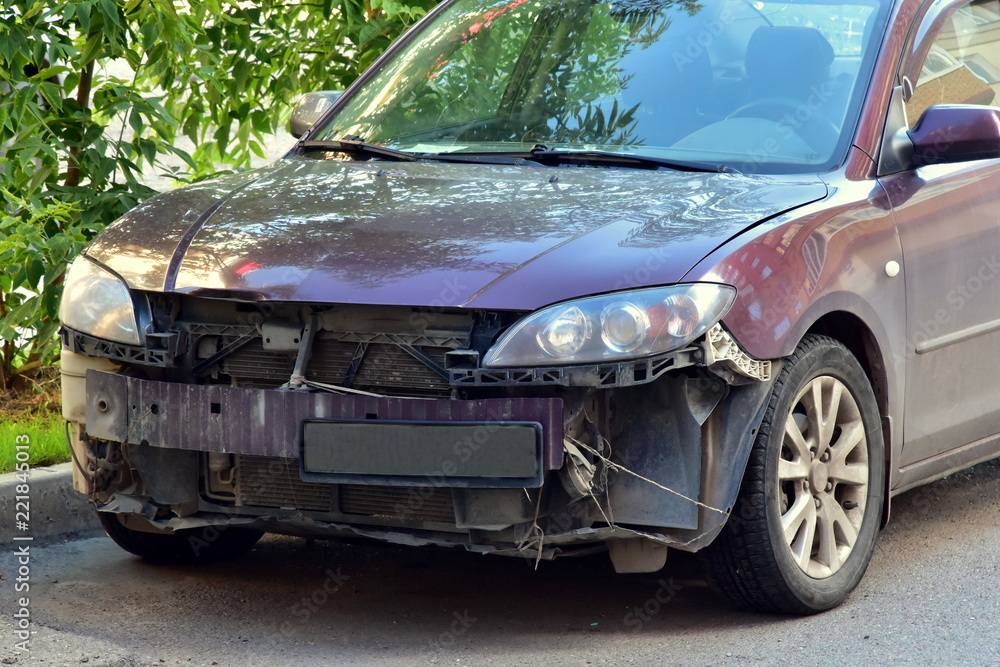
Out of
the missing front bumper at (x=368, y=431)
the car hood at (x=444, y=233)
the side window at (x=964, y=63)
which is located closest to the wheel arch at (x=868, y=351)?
the car hood at (x=444, y=233)

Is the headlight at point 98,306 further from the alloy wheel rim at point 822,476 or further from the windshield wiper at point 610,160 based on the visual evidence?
the alloy wheel rim at point 822,476

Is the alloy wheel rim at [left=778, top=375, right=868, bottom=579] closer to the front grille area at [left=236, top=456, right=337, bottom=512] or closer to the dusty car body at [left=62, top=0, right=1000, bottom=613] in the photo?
the dusty car body at [left=62, top=0, right=1000, bottom=613]

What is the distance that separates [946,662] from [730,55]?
1.92 metres

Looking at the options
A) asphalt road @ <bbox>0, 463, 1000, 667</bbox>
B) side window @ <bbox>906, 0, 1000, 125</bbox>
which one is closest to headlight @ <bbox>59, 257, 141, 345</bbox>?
asphalt road @ <bbox>0, 463, 1000, 667</bbox>

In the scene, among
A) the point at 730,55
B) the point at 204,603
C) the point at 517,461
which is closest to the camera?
the point at 517,461

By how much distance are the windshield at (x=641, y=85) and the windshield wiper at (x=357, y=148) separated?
0.08 metres

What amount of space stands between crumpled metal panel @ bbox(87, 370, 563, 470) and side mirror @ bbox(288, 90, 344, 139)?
5.37 ft

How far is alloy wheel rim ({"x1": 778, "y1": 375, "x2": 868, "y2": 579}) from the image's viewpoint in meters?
3.71

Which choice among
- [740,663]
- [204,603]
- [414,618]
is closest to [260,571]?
[204,603]

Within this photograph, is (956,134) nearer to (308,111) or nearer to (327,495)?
(327,495)

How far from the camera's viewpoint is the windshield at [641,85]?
4.14 metres

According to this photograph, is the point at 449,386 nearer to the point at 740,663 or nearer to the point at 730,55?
the point at 740,663

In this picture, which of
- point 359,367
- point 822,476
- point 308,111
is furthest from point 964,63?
point 359,367

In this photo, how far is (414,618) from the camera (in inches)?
154
